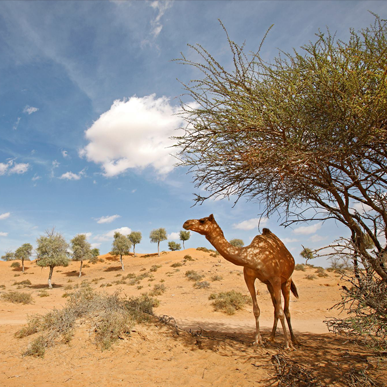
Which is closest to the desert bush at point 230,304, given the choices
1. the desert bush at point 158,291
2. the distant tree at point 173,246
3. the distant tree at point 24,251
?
the desert bush at point 158,291

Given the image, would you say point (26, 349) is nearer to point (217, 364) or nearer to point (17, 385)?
point (17, 385)

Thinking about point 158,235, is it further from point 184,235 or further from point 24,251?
point 24,251

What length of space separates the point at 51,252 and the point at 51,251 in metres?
0.11

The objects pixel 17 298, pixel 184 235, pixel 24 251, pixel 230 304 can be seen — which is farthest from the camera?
pixel 184 235

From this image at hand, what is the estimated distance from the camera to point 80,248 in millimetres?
38594

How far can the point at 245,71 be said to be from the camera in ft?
15.6

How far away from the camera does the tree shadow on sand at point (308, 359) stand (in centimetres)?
469

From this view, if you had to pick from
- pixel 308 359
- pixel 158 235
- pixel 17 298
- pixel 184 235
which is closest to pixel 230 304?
pixel 308 359

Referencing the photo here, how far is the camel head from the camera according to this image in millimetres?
5987

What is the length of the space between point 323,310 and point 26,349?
1403 centimetres

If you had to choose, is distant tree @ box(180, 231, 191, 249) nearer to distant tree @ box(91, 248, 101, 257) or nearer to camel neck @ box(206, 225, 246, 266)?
distant tree @ box(91, 248, 101, 257)

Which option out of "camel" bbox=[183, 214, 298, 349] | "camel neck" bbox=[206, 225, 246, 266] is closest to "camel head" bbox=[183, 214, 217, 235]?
"camel" bbox=[183, 214, 298, 349]

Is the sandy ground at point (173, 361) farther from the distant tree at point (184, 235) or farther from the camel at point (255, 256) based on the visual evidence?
the distant tree at point (184, 235)

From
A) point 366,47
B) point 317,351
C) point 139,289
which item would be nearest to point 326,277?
point 139,289
